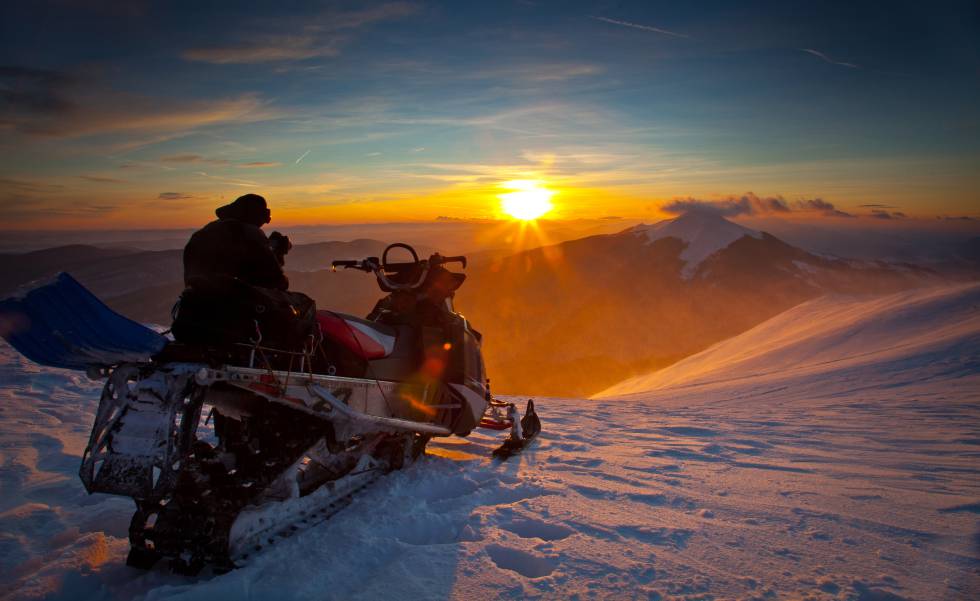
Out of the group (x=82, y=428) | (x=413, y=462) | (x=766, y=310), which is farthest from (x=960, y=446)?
(x=766, y=310)

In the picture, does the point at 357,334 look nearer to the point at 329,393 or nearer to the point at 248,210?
the point at 329,393

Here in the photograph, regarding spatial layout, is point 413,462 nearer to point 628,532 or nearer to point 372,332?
point 372,332

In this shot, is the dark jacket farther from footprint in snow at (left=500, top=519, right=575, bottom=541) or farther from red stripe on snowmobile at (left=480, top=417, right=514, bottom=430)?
red stripe on snowmobile at (left=480, top=417, right=514, bottom=430)

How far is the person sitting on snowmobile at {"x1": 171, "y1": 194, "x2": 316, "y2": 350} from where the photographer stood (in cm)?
295

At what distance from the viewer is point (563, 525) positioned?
12.2ft

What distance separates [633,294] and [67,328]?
1960 inches

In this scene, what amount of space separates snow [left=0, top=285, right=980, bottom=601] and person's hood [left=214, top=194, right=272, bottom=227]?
1.94 m

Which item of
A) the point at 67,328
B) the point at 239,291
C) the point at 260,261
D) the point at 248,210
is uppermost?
the point at 248,210

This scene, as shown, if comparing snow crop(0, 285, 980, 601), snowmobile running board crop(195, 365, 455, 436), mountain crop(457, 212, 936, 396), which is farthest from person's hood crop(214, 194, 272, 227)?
mountain crop(457, 212, 936, 396)

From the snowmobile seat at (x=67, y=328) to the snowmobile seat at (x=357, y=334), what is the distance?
1333mm

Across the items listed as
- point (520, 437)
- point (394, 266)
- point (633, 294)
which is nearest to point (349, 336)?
point (394, 266)

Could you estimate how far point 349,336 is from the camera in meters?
4.03

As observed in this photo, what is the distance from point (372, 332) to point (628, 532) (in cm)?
225

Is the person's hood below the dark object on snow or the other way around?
the other way around
